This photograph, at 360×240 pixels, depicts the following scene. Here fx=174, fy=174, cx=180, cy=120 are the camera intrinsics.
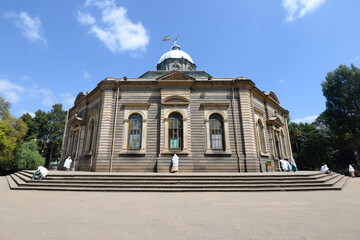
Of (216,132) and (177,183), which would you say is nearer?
(177,183)

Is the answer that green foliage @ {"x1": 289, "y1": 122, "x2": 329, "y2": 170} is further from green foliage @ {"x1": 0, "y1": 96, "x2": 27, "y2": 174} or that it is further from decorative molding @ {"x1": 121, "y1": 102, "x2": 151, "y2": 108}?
green foliage @ {"x1": 0, "y1": 96, "x2": 27, "y2": 174}

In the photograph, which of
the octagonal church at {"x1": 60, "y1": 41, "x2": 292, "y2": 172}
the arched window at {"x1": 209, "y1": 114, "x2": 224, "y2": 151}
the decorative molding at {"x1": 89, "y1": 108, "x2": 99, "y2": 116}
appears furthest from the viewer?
the decorative molding at {"x1": 89, "y1": 108, "x2": 99, "y2": 116}

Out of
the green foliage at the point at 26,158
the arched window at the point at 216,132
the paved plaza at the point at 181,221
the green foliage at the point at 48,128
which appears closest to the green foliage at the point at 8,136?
the green foliage at the point at 26,158

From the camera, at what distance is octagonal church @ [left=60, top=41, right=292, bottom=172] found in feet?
45.3

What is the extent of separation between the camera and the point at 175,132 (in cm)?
1455

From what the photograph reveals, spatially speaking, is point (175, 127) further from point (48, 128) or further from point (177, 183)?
point (48, 128)

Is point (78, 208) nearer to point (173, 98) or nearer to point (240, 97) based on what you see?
point (173, 98)

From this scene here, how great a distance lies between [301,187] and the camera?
9.15 m

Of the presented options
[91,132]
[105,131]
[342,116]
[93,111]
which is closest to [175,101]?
[105,131]

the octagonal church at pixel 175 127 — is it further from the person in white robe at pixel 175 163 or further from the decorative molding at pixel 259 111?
the person in white robe at pixel 175 163

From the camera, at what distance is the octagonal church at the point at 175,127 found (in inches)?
544

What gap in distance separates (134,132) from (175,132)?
11.6 feet

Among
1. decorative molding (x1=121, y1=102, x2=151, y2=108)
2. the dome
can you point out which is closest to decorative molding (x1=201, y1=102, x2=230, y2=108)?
decorative molding (x1=121, y1=102, x2=151, y2=108)

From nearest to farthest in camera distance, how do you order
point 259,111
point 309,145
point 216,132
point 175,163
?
point 175,163, point 216,132, point 259,111, point 309,145
